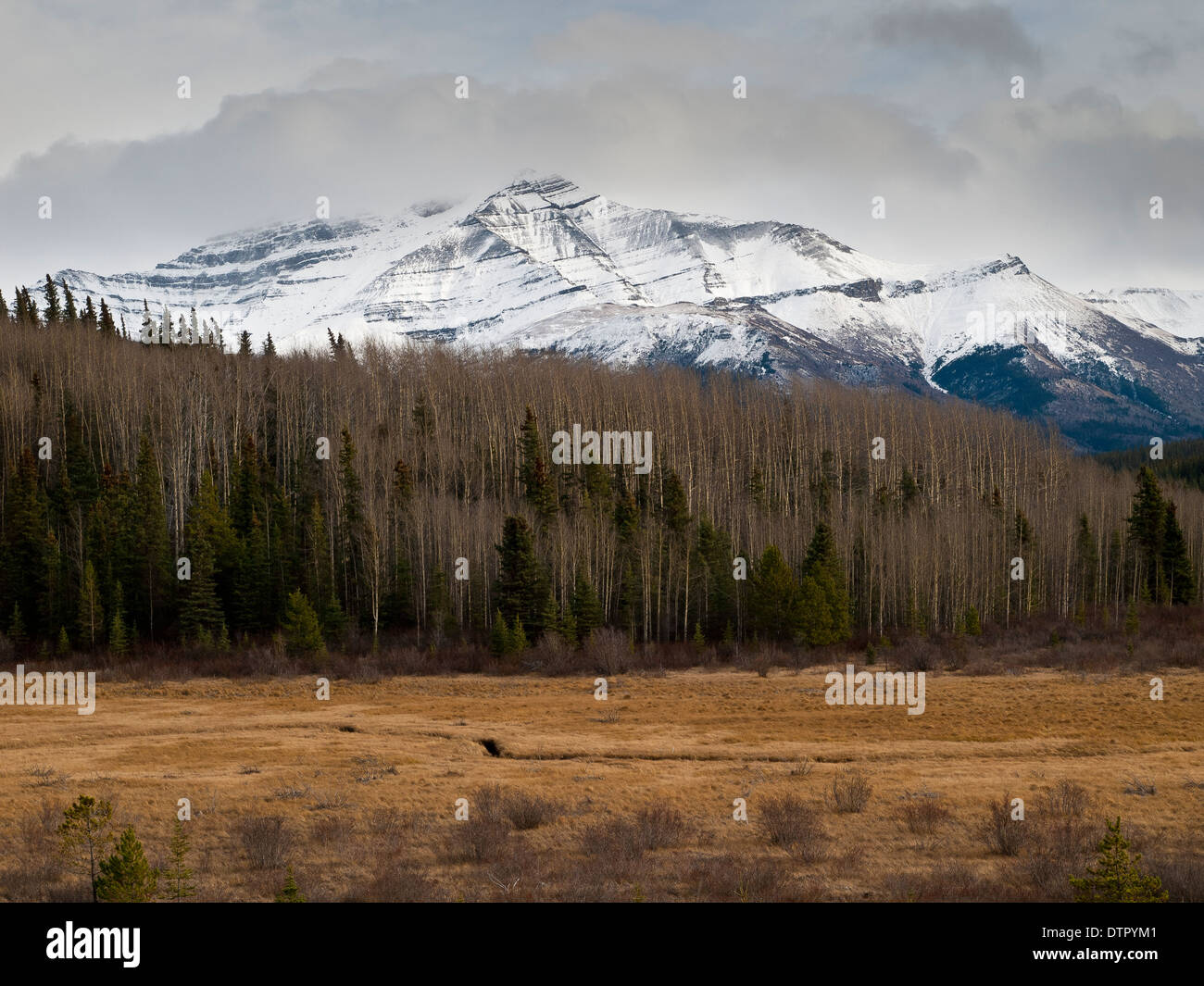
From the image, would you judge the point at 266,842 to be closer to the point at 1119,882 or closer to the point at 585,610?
the point at 1119,882

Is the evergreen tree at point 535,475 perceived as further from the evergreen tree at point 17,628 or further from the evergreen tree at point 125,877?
the evergreen tree at point 125,877

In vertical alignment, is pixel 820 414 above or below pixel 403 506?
above

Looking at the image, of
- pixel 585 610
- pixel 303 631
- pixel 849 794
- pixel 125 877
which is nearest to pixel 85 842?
pixel 125 877

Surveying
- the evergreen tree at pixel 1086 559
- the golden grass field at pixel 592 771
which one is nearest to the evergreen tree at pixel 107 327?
the golden grass field at pixel 592 771

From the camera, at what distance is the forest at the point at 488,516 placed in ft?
246

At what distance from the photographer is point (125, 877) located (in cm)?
1861

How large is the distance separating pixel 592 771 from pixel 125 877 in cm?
1817

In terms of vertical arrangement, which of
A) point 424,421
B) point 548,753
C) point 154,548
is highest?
point 424,421

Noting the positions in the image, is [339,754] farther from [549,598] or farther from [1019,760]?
[549,598]

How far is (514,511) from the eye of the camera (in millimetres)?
87875

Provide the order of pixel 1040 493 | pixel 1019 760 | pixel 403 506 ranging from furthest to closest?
pixel 1040 493 → pixel 403 506 → pixel 1019 760

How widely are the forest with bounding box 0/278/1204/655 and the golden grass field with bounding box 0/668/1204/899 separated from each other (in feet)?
52.9

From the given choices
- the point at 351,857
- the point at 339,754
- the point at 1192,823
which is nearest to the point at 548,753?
the point at 339,754

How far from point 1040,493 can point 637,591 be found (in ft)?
219
